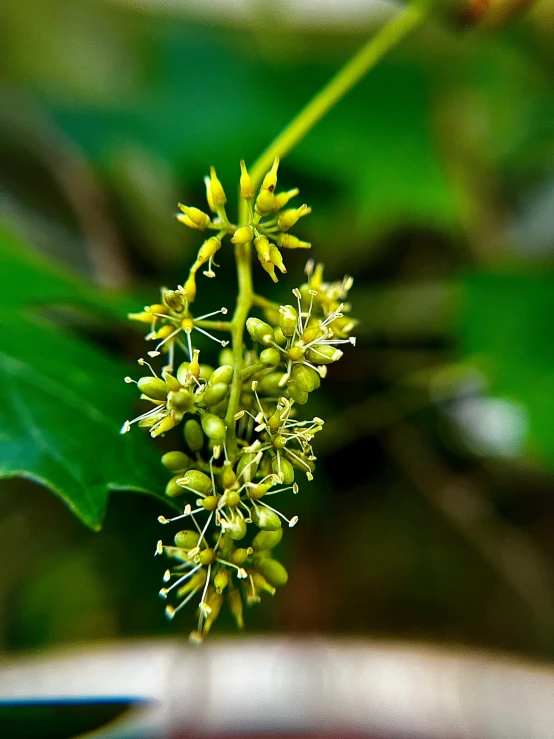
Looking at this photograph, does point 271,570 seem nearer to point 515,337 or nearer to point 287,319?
point 287,319

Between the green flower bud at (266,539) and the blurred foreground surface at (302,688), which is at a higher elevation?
the green flower bud at (266,539)

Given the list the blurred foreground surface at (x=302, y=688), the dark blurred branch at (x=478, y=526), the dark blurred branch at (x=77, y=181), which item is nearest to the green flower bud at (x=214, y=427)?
the blurred foreground surface at (x=302, y=688)

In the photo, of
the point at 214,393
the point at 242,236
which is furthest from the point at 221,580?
the point at 242,236

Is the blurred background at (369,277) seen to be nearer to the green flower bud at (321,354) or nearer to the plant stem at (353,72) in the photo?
the plant stem at (353,72)

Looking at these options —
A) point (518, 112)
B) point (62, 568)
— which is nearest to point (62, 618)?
point (62, 568)

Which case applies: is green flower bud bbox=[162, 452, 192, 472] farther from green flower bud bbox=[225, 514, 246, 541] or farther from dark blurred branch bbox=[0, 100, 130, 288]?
dark blurred branch bbox=[0, 100, 130, 288]

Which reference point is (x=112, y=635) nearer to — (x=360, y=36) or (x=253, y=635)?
(x=253, y=635)
